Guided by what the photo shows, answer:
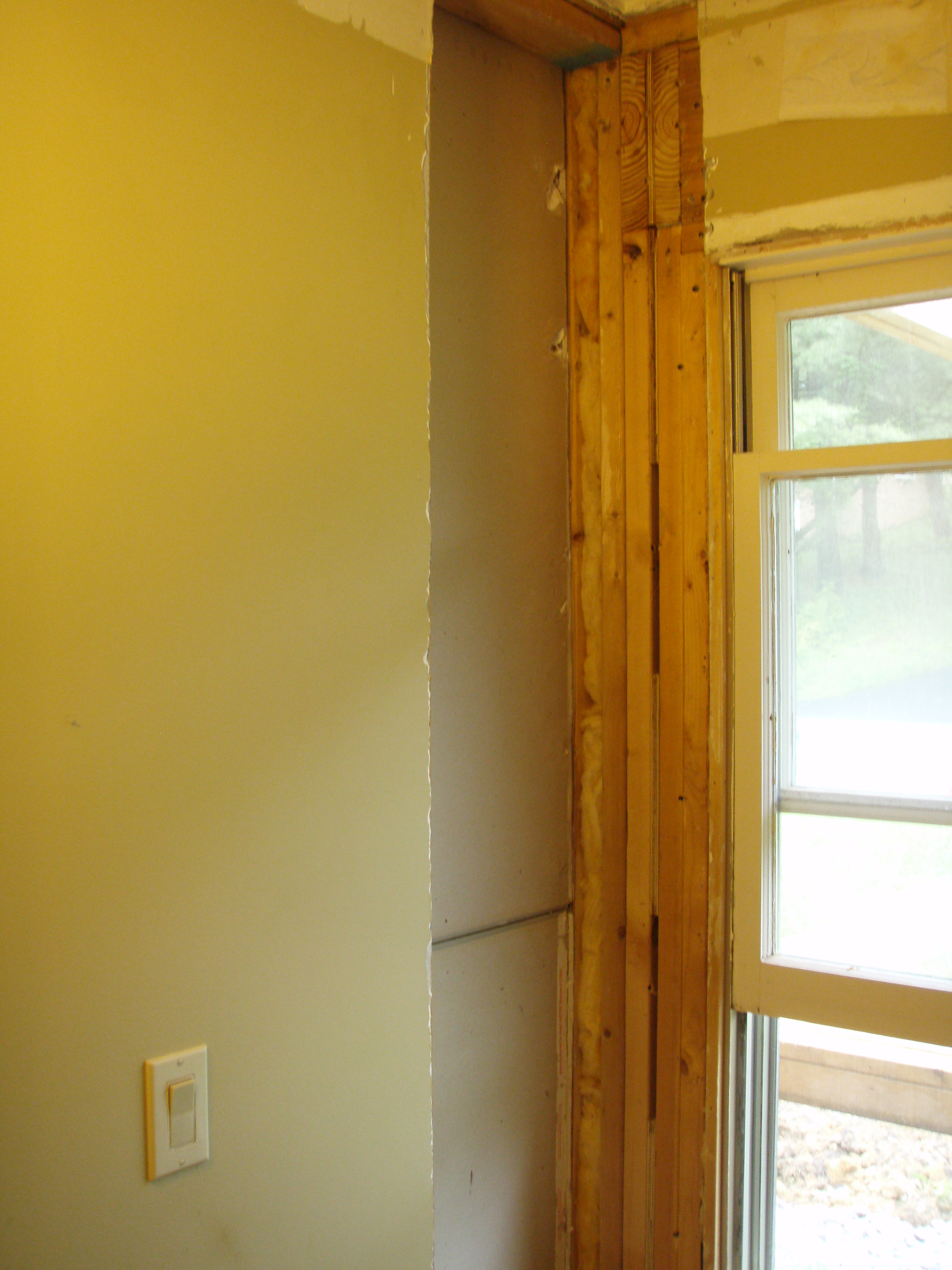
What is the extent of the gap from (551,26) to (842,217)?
678 mm

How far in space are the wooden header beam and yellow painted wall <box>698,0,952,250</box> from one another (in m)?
0.20

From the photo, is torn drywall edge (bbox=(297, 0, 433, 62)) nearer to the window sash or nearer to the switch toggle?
the window sash

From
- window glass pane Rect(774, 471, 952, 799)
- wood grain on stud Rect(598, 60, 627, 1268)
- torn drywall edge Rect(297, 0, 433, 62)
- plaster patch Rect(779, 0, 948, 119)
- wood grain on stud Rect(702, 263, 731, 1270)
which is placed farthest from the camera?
wood grain on stud Rect(598, 60, 627, 1268)

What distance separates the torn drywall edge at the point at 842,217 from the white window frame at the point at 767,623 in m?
0.07

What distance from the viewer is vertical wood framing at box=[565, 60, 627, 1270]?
2.05 metres

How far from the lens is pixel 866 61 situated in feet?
5.82

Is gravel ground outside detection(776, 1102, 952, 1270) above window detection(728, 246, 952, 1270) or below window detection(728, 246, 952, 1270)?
below

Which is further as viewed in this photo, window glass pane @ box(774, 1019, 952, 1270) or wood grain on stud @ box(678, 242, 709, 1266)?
wood grain on stud @ box(678, 242, 709, 1266)

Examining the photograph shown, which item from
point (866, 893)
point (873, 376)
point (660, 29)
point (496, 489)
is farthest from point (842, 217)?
point (866, 893)

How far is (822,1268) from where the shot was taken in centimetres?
194

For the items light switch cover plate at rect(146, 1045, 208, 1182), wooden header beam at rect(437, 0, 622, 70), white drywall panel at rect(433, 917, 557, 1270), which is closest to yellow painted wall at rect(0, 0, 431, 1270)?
light switch cover plate at rect(146, 1045, 208, 1182)

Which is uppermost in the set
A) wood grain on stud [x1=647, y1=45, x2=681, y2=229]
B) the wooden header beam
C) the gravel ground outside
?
the wooden header beam

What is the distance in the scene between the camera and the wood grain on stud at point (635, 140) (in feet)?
6.61

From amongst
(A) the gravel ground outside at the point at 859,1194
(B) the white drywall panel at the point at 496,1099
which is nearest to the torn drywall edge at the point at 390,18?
(B) the white drywall panel at the point at 496,1099
